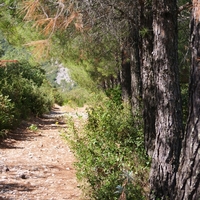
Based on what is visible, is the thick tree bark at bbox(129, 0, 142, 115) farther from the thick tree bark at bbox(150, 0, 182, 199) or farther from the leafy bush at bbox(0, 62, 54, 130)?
the leafy bush at bbox(0, 62, 54, 130)

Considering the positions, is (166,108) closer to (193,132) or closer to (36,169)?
(193,132)

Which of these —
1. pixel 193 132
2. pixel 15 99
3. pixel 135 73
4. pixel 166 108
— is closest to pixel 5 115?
pixel 15 99

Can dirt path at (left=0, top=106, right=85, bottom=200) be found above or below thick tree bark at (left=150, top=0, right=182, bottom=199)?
below

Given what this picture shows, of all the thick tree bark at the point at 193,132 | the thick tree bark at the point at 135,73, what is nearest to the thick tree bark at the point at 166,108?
the thick tree bark at the point at 193,132

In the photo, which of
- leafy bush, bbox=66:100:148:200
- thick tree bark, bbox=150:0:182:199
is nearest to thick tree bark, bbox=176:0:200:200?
leafy bush, bbox=66:100:148:200

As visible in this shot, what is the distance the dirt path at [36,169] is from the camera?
209 inches

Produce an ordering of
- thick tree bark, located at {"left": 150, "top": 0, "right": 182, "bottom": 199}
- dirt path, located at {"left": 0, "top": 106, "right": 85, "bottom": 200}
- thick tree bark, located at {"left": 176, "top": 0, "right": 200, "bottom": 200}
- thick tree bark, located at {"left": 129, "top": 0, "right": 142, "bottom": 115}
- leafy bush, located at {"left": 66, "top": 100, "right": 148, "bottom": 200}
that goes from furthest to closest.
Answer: thick tree bark, located at {"left": 129, "top": 0, "right": 142, "bottom": 115} → dirt path, located at {"left": 0, "top": 106, "right": 85, "bottom": 200} → leafy bush, located at {"left": 66, "top": 100, "right": 148, "bottom": 200} → thick tree bark, located at {"left": 150, "top": 0, "right": 182, "bottom": 199} → thick tree bark, located at {"left": 176, "top": 0, "right": 200, "bottom": 200}

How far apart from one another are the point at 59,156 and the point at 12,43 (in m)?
6.69

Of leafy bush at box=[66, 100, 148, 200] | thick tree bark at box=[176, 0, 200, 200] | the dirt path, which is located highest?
thick tree bark at box=[176, 0, 200, 200]

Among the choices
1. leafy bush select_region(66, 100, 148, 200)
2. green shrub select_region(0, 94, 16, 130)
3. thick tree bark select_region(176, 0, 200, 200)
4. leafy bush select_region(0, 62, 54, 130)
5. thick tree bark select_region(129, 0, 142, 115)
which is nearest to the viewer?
thick tree bark select_region(176, 0, 200, 200)

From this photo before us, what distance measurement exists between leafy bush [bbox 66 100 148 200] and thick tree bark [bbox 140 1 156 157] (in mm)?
270

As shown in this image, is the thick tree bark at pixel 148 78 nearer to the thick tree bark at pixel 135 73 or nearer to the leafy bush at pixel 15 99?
the thick tree bark at pixel 135 73

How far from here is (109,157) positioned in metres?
4.96

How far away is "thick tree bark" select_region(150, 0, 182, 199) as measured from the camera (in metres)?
4.27
